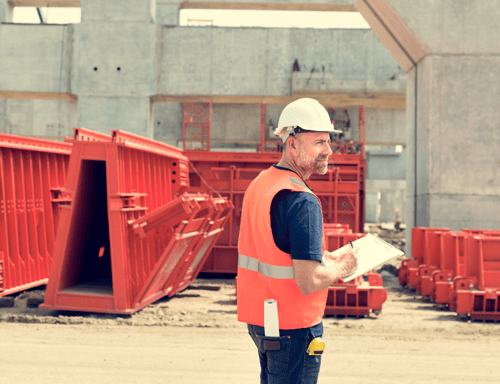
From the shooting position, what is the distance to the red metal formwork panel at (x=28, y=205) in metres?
8.15

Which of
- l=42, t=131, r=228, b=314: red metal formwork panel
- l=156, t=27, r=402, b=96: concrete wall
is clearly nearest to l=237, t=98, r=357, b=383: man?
l=42, t=131, r=228, b=314: red metal formwork panel

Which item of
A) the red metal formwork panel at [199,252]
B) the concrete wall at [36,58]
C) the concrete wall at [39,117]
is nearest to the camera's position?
the red metal formwork panel at [199,252]

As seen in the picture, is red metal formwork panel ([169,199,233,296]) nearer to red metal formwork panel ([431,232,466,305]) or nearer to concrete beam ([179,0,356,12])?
red metal formwork panel ([431,232,466,305])

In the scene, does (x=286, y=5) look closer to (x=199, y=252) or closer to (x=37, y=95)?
(x=37, y=95)

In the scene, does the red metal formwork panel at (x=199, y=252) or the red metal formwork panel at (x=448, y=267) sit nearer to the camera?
the red metal formwork panel at (x=448, y=267)

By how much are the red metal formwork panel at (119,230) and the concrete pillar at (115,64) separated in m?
12.6

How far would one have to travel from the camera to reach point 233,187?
12258mm

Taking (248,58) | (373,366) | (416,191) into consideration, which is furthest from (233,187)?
(248,58)

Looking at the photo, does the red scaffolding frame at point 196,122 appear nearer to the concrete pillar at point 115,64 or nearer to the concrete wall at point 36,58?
the concrete pillar at point 115,64

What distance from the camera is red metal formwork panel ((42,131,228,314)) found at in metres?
7.11

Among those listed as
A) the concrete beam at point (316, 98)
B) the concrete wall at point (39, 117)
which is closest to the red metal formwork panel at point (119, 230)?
the concrete beam at point (316, 98)

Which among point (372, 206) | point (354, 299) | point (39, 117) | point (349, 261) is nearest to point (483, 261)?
point (354, 299)

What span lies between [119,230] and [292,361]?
5.22 meters

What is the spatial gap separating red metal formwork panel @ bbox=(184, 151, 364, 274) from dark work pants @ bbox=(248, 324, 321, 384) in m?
9.88
